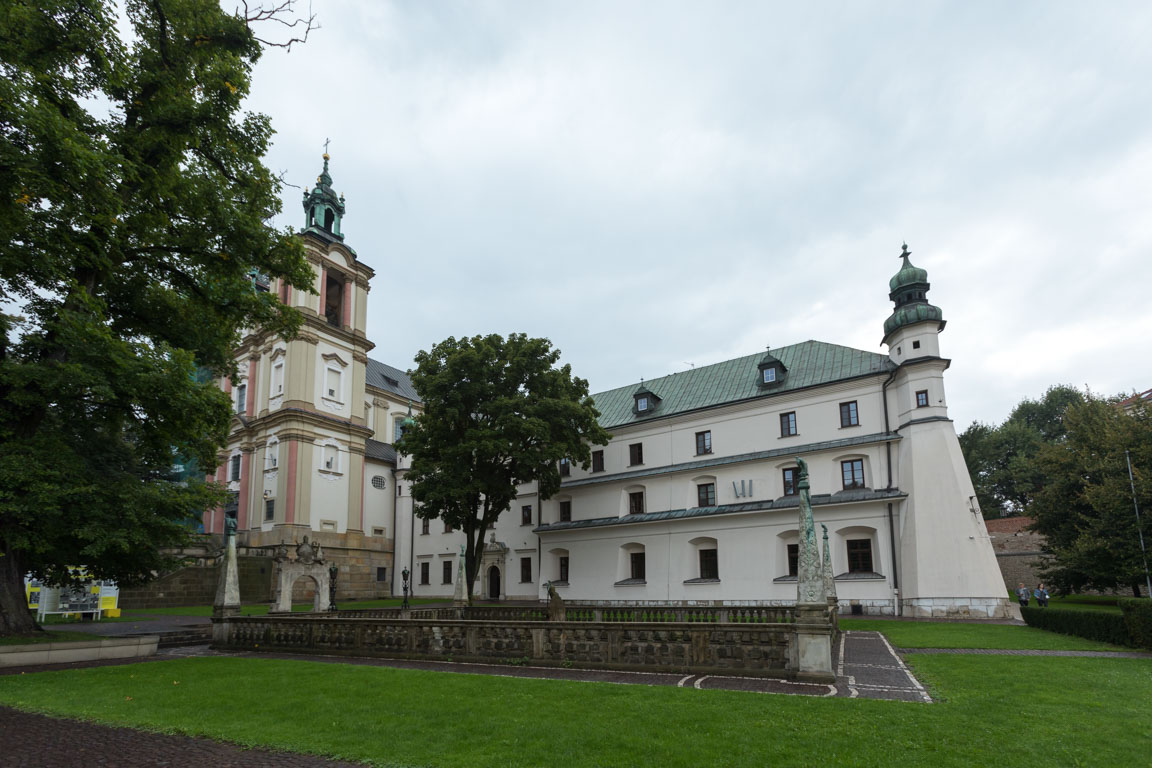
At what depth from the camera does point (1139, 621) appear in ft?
49.8

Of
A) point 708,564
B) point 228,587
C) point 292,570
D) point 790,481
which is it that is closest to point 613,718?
point 228,587

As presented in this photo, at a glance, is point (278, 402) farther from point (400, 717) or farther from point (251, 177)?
point (400, 717)

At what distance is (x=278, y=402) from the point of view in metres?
40.3

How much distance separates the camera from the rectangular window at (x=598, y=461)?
37.7m

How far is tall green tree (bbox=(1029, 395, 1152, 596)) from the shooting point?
28.0m

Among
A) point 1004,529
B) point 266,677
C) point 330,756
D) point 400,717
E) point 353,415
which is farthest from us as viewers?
point 353,415

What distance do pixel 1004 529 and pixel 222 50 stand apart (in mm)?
44621

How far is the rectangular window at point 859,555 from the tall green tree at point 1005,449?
89.9ft

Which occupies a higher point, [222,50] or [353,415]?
[222,50]

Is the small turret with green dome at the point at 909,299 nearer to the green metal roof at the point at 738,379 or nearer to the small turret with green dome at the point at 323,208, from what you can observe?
the green metal roof at the point at 738,379

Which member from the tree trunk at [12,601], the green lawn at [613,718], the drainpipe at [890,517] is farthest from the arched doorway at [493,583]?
the green lawn at [613,718]

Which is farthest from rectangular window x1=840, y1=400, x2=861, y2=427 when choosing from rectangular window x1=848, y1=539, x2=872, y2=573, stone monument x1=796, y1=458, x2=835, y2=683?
stone monument x1=796, y1=458, x2=835, y2=683

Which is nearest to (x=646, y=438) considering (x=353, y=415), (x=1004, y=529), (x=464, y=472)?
(x=464, y=472)

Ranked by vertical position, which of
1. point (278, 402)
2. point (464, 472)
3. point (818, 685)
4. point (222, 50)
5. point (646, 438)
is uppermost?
point (222, 50)
